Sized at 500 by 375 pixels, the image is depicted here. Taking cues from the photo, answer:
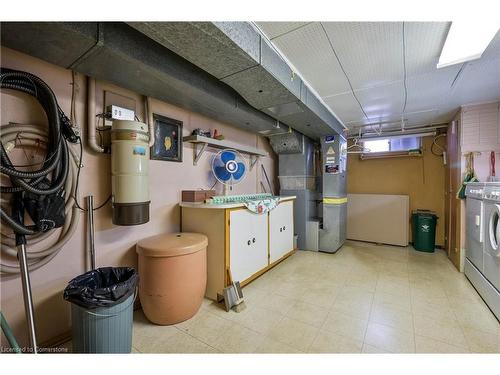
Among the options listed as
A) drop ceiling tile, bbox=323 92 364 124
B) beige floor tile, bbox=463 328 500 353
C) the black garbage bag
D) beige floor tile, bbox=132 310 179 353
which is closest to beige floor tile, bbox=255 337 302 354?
beige floor tile, bbox=132 310 179 353

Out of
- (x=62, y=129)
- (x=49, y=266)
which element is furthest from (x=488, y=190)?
(x=49, y=266)

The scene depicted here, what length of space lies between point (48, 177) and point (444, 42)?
10.6ft

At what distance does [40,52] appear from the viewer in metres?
1.40

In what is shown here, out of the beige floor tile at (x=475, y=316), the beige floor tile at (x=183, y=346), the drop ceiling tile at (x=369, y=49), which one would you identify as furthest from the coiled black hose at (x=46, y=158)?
the beige floor tile at (x=475, y=316)

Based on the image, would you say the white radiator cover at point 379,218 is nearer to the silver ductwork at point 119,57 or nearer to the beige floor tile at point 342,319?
the beige floor tile at point 342,319

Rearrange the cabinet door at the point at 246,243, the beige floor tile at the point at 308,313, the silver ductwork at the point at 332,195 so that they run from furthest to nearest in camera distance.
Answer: the silver ductwork at the point at 332,195 < the cabinet door at the point at 246,243 < the beige floor tile at the point at 308,313

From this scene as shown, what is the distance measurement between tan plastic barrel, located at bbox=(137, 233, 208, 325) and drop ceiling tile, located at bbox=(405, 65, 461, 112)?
9.75ft

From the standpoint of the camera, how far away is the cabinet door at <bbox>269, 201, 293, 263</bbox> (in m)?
3.12

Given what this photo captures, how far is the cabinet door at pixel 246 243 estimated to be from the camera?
2.37 meters

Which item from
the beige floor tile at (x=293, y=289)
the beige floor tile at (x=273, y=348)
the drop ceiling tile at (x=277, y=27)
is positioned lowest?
the beige floor tile at (x=293, y=289)

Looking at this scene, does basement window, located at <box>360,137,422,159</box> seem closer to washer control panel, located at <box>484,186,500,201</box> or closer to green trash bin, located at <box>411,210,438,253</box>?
green trash bin, located at <box>411,210,438,253</box>

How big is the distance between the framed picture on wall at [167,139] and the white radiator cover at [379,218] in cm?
403

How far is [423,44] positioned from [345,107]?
1486mm

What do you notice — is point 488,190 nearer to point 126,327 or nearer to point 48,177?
point 126,327
